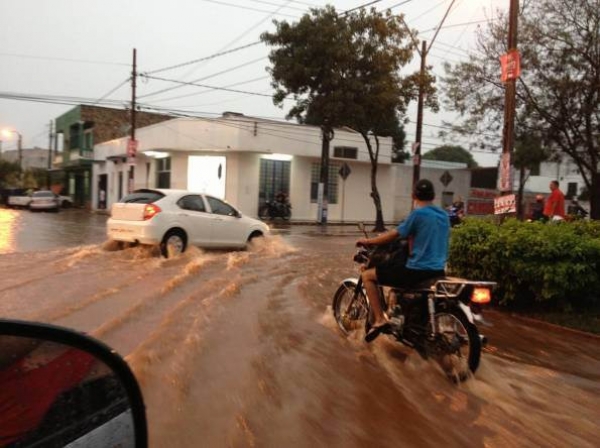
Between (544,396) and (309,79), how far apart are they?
849 inches

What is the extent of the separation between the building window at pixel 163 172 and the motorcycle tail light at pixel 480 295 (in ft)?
97.2

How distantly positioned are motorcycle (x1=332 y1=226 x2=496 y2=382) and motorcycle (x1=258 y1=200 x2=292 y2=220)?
25.0 meters

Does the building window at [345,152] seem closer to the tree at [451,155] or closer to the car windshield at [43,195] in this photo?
the car windshield at [43,195]

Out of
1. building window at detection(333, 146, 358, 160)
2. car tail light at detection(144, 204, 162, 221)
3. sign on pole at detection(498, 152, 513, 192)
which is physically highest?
building window at detection(333, 146, 358, 160)

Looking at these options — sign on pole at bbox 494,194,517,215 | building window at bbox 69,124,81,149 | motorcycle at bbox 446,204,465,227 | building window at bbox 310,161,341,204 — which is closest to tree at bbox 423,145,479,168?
building window at bbox 69,124,81,149

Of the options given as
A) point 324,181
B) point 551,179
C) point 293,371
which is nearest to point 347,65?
point 324,181

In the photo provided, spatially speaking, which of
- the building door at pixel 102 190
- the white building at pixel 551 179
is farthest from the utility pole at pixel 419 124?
the white building at pixel 551 179

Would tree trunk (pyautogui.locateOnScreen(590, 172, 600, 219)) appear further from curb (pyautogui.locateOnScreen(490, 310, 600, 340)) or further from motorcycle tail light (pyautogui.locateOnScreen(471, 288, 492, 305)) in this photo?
motorcycle tail light (pyautogui.locateOnScreen(471, 288, 492, 305))

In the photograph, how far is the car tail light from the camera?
1270 cm

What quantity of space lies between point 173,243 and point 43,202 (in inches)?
1124

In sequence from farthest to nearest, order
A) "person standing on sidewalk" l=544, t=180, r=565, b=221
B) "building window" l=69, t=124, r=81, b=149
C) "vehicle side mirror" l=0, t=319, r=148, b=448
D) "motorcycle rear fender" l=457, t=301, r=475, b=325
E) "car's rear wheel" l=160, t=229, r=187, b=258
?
"building window" l=69, t=124, r=81, b=149, "person standing on sidewalk" l=544, t=180, r=565, b=221, "car's rear wheel" l=160, t=229, r=187, b=258, "motorcycle rear fender" l=457, t=301, r=475, b=325, "vehicle side mirror" l=0, t=319, r=148, b=448

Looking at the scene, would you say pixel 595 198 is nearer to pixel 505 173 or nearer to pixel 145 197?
pixel 505 173

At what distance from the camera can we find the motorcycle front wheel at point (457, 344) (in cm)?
510

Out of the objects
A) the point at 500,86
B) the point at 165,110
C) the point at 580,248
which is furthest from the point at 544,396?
the point at 165,110
